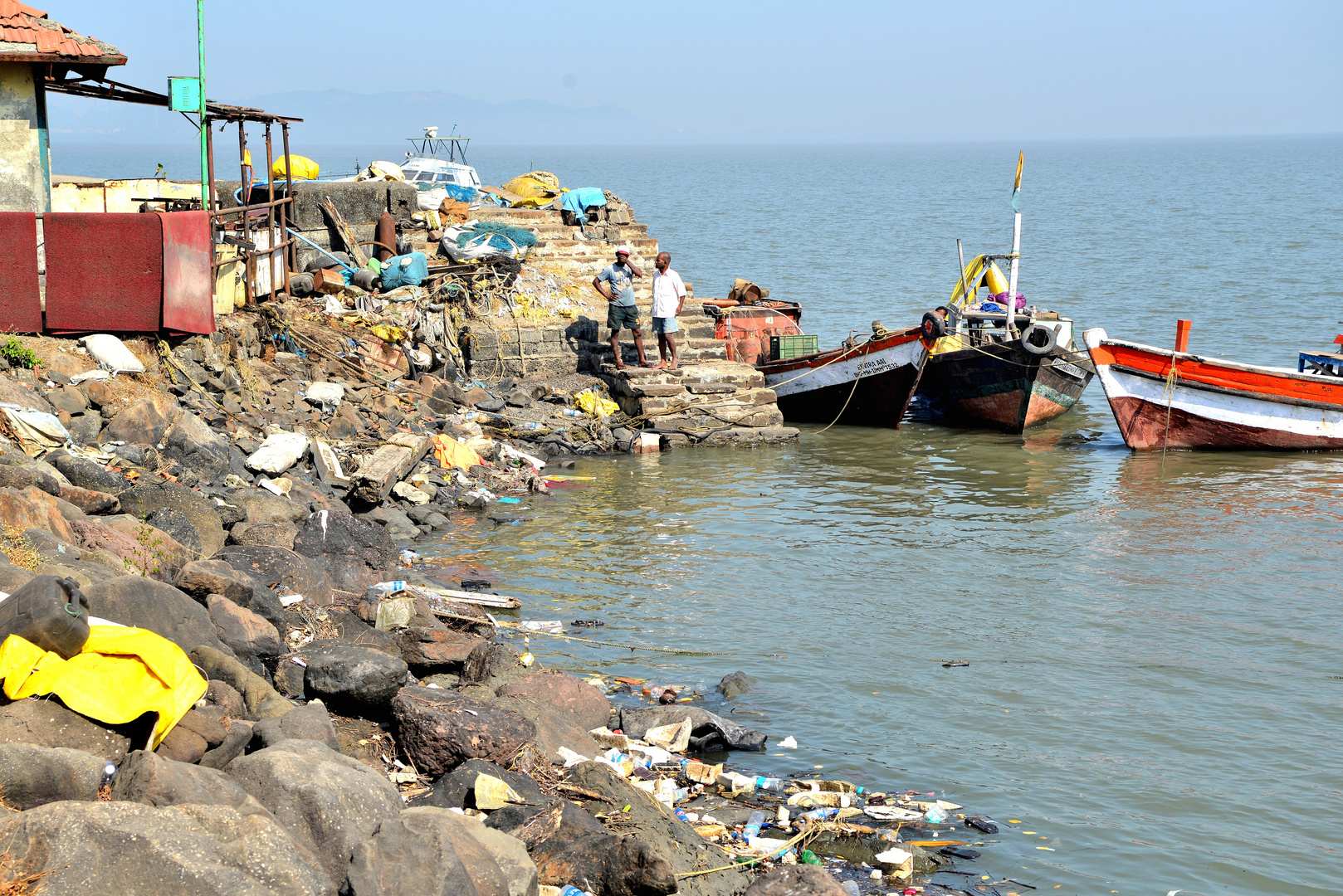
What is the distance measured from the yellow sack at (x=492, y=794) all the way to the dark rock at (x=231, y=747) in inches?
41.9

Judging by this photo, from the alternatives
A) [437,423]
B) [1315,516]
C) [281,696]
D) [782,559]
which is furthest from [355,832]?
[1315,516]

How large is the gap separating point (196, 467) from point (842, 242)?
4771 cm

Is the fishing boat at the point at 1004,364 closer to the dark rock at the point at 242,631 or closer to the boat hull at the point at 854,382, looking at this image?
the boat hull at the point at 854,382

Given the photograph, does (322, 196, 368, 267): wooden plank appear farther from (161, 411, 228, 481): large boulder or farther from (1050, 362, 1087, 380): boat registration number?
(1050, 362, 1087, 380): boat registration number

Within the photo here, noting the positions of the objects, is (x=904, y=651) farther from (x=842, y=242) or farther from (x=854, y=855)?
(x=842, y=242)

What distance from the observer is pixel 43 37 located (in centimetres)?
1149

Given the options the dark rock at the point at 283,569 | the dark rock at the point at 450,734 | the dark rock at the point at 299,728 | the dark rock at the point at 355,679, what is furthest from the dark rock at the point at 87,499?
the dark rock at the point at 450,734

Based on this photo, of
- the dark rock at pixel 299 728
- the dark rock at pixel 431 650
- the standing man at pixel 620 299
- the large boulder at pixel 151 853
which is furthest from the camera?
the standing man at pixel 620 299

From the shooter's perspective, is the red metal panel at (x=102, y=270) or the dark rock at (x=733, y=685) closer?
the dark rock at (x=733, y=685)

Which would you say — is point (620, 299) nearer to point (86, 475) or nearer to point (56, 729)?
point (86, 475)

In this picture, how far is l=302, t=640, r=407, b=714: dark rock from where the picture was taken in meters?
6.21

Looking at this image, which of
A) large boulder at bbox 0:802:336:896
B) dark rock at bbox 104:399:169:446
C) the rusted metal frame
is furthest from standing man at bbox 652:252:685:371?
large boulder at bbox 0:802:336:896

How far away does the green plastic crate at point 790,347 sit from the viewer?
18281mm

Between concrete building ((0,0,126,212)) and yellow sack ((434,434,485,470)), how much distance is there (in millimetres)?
4847
